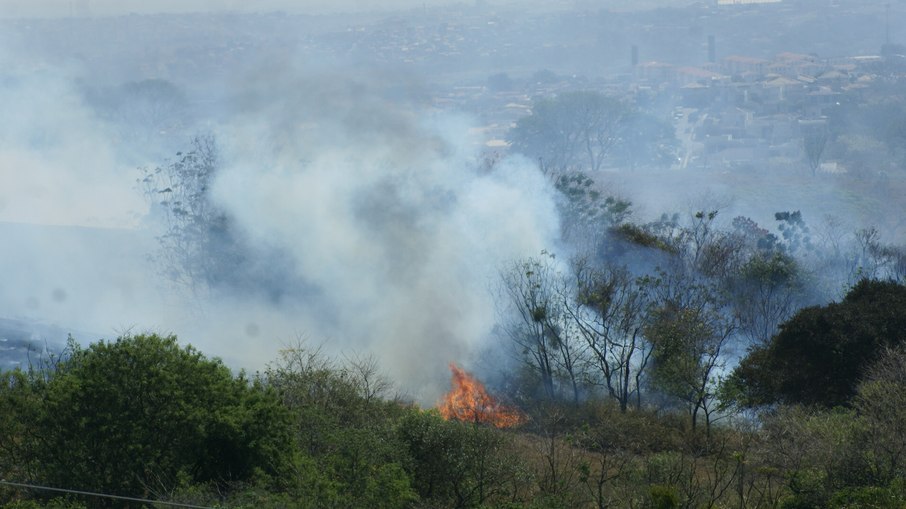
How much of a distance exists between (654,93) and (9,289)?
201 feet

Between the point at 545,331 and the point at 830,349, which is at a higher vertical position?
the point at 545,331

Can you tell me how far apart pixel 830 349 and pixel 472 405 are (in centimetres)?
908

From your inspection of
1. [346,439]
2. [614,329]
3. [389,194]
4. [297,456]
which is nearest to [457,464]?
[346,439]

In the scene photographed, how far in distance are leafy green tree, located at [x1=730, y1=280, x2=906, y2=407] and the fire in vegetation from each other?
5673mm

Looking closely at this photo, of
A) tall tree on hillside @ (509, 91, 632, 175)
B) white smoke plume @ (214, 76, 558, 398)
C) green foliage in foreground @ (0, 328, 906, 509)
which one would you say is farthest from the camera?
tall tree on hillside @ (509, 91, 632, 175)

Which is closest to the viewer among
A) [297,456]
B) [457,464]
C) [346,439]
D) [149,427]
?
[149,427]

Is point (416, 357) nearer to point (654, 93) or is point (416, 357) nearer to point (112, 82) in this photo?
point (112, 82)

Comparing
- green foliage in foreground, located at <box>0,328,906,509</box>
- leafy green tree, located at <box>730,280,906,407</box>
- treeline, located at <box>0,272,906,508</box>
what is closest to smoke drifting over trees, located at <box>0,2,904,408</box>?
leafy green tree, located at <box>730,280,906,407</box>

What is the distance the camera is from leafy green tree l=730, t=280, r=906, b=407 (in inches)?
983

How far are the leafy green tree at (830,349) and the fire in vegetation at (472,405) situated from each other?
567 centimetres

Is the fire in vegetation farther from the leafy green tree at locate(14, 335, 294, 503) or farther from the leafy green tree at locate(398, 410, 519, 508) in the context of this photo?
the leafy green tree at locate(14, 335, 294, 503)

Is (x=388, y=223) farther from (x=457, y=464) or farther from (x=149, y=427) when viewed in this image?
(x=149, y=427)

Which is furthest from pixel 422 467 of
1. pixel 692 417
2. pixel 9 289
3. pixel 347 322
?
pixel 9 289

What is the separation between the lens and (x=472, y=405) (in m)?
29.6
